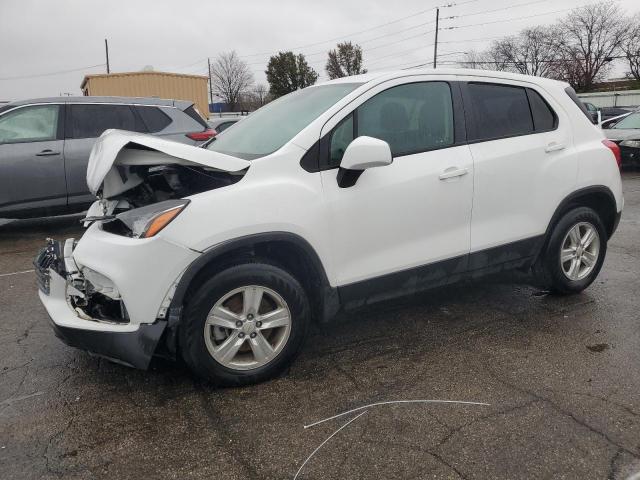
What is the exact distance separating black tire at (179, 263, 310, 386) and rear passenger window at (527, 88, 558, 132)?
2.28 metres

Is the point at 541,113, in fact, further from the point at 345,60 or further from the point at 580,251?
the point at 345,60

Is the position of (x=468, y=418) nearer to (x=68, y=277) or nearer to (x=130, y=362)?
(x=130, y=362)

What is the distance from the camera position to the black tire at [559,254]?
13.3 feet

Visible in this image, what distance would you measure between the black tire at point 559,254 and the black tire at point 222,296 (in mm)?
2139

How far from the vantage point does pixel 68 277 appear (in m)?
3.03

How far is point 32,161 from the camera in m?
6.69

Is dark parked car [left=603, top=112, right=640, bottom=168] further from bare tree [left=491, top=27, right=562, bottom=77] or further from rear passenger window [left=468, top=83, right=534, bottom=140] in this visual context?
bare tree [left=491, top=27, right=562, bottom=77]

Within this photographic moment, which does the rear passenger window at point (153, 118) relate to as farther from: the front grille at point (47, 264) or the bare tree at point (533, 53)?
the bare tree at point (533, 53)

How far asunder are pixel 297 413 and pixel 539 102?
Answer: 2.93 m

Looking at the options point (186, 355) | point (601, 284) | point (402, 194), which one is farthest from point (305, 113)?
point (601, 284)

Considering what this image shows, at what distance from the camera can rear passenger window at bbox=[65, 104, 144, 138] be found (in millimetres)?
7023

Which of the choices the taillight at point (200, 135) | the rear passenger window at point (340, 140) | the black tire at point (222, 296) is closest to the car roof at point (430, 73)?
the rear passenger window at point (340, 140)

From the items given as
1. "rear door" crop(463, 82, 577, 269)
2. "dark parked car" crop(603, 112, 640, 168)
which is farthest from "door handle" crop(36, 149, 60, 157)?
"dark parked car" crop(603, 112, 640, 168)

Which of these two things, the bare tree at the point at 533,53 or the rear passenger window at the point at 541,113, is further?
the bare tree at the point at 533,53
